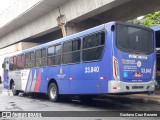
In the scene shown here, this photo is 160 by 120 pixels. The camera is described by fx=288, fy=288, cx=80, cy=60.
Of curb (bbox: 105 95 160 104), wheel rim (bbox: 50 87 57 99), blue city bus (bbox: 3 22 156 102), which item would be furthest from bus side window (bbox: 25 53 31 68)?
curb (bbox: 105 95 160 104)

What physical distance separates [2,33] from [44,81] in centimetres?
2045

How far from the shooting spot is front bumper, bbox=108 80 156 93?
9703 mm

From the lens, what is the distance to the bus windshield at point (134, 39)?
1015cm

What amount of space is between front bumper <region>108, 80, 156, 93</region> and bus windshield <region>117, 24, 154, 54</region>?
1.17 m

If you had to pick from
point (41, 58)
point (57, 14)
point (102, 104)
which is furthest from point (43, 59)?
point (57, 14)

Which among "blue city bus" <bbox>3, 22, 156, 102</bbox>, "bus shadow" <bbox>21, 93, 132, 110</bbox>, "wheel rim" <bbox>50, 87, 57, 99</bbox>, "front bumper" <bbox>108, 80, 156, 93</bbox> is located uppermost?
"blue city bus" <bbox>3, 22, 156, 102</bbox>

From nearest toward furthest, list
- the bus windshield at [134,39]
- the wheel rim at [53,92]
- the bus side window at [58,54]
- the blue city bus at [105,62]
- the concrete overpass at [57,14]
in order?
the blue city bus at [105,62], the bus windshield at [134,39], the bus side window at [58,54], the wheel rim at [53,92], the concrete overpass at [57,14]

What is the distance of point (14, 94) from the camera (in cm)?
1911

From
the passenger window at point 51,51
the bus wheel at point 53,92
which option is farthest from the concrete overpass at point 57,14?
the bus wheel at point 53,92

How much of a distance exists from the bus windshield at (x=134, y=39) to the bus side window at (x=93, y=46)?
0.65m

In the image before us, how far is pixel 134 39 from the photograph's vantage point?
10.5m

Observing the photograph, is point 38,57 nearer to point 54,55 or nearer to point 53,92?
point 54,55

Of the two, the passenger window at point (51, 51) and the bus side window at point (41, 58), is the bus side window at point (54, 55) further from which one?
the bus side window at point (41, 58)

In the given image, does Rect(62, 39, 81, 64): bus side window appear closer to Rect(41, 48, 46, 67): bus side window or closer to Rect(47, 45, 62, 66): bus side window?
Rect(47, 45, 62, 66): bus side window
